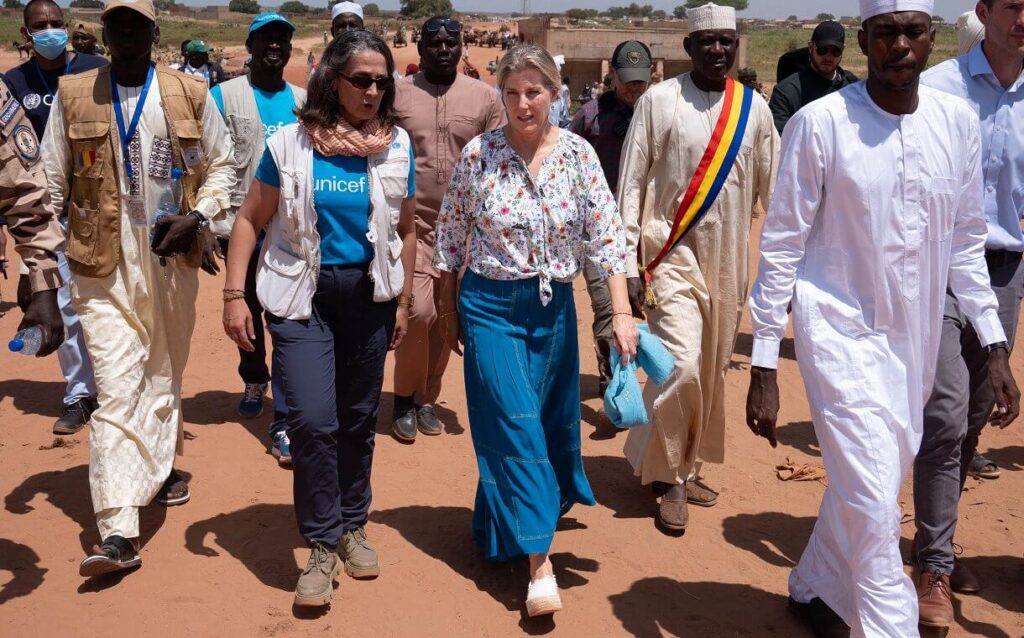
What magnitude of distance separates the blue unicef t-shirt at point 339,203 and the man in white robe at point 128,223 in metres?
0.74

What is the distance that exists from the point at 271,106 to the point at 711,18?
107 inches

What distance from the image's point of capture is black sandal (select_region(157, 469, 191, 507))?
5.73 metres

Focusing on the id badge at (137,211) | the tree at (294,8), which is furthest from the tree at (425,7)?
the id badge at (137,211)

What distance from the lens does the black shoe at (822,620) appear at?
14.7 ft

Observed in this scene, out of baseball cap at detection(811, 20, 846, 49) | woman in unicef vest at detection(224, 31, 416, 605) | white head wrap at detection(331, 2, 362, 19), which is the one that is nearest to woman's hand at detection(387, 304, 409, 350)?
woman in unicef vest at detection(224, 31, 416, 605)

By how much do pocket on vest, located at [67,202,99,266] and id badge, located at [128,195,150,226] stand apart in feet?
0.50

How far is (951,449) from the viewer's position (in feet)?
14.9

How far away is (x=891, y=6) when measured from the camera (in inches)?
151

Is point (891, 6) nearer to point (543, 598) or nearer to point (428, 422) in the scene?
point (543, 598)

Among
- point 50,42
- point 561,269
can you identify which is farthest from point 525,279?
point 50,42

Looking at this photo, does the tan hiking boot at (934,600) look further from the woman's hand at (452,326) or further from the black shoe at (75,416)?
the black shoe at (75,416)

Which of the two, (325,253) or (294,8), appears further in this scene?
(294,8)

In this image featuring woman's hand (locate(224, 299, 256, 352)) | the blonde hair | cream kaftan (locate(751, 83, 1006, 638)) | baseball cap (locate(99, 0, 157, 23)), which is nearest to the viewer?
cream kaftan (locate(751, 83, 1006, 638))

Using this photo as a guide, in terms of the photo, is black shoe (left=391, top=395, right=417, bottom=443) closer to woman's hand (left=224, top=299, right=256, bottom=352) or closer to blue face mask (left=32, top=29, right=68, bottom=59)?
woman's hand (left=224, top=299, right=256, bottom=352)
